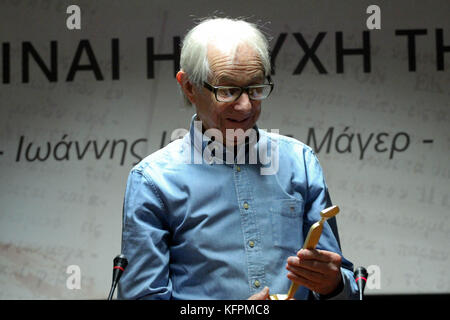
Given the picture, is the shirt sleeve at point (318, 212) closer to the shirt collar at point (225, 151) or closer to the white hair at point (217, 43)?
the shirt collar at point (225, 151)

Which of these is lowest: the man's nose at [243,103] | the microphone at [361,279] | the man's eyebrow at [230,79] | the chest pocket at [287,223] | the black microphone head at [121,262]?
the microphone at [361,279]

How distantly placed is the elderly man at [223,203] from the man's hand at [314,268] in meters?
0.03

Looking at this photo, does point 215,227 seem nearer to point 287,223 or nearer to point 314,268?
point 287,223

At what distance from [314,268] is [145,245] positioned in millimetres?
426

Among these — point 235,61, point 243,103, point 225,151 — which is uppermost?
Answer: point 235,61

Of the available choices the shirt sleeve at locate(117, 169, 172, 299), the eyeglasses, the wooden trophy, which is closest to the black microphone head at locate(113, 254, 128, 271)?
the shirt sleeve at locate(117, 169, 172, 299)

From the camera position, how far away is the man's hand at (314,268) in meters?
1.50

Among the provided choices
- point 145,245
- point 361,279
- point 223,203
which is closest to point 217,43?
point 223,203

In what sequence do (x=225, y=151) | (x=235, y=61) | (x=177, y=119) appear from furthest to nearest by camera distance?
(x=177, y=119), (x=225, y=151), (x=235, y=61)

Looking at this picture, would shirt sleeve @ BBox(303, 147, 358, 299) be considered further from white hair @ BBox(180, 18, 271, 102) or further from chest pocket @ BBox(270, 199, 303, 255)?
white hair @ BBox(180, 18, 271, 102)

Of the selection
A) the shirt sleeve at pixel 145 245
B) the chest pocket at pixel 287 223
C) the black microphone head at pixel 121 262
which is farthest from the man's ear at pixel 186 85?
the black microphone head at pixel 121 262

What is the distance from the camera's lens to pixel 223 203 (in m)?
1.71

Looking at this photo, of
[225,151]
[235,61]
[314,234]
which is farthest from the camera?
[225,151]

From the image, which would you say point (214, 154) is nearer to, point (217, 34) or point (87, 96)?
point (217, 34)
